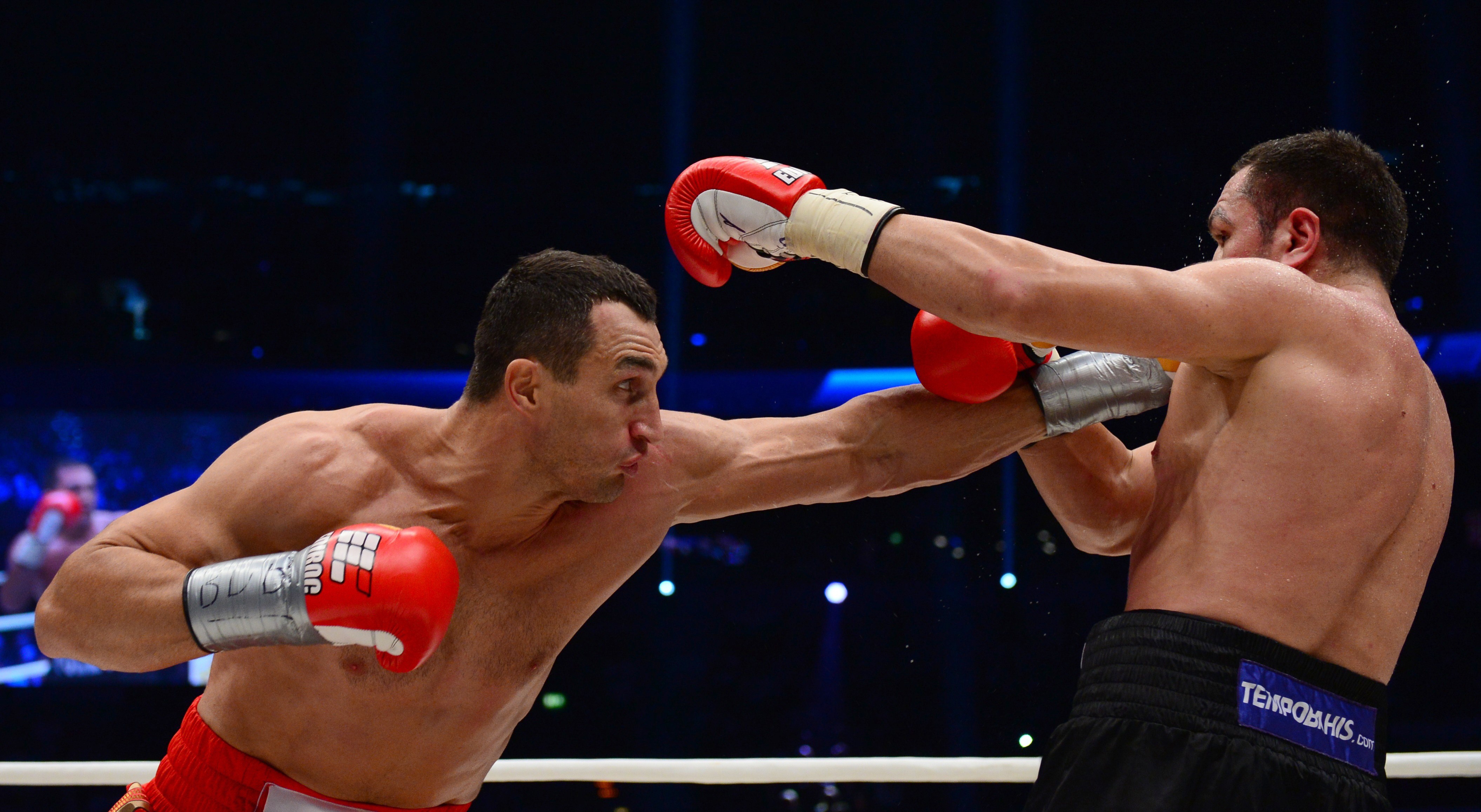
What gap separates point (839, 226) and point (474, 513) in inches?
29.9

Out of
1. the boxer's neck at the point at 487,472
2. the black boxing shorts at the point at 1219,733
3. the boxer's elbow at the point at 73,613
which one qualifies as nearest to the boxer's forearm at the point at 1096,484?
the black boxing shorts at the point at 1219,733

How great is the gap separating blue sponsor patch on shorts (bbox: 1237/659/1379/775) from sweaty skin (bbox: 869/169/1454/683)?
2.0 inches

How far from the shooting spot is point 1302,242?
59.4 inches

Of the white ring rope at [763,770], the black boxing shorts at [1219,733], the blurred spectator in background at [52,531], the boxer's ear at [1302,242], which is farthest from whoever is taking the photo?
the blurred spectator in background at [52,531]

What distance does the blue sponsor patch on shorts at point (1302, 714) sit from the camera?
4.23 ft

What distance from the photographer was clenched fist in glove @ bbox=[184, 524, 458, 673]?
1.33 metres

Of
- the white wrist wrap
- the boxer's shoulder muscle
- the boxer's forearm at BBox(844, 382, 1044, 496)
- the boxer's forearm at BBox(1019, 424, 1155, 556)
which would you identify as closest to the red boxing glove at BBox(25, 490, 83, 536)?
the boxer's shoulder muscle

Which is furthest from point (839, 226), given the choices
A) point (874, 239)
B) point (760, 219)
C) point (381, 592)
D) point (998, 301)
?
point (381, 592)

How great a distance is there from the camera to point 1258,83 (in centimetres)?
441

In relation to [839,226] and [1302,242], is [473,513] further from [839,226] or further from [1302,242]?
[1302,242]

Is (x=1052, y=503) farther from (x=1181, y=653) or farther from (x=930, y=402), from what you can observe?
(x=1181, y=653)

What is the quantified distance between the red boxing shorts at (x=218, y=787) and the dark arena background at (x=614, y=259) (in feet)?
12.8

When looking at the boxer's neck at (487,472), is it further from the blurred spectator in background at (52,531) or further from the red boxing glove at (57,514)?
the red boxing glove at (57,514)

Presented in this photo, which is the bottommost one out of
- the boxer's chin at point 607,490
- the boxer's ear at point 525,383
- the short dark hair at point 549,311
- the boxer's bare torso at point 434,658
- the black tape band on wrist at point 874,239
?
the boxer's bare torso at point 434,658
